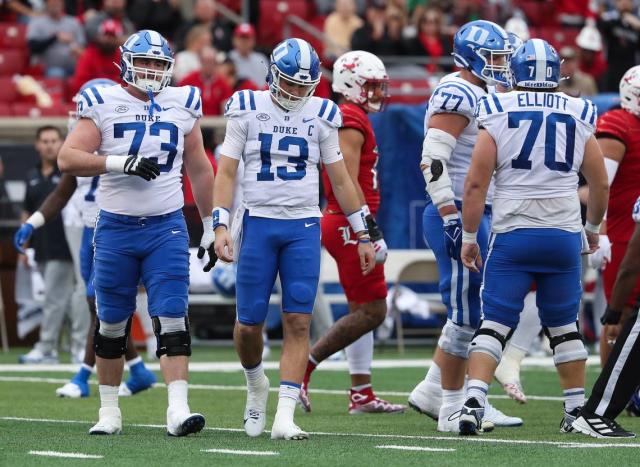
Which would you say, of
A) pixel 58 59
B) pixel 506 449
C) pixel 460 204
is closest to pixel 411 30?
pixel 58 59

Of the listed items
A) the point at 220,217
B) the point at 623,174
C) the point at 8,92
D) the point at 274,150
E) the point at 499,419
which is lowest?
the point at 499,419

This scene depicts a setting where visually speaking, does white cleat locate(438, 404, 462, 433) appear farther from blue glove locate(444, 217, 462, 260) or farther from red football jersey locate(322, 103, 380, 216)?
red football jersey locate(322, 103, 380, 216)

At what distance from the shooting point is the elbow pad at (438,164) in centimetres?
700

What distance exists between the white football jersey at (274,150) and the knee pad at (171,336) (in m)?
0.63

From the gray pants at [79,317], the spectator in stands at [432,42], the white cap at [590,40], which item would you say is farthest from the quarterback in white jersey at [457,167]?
the white cap at [590,40]

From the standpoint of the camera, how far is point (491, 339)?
660 cm

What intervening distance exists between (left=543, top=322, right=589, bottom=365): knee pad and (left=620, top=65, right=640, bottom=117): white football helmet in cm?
166

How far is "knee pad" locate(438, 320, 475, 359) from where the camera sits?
724 cm

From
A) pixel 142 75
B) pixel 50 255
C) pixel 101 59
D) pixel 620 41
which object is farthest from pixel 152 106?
pixel 620 41

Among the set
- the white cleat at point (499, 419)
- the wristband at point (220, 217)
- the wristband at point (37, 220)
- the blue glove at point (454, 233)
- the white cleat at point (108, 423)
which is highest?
the wristband at point (220, 217)

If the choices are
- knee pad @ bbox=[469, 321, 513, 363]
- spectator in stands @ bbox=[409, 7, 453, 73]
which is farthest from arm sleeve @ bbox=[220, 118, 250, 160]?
spectator in stands @ bbox=[409, 7, 453, 73]

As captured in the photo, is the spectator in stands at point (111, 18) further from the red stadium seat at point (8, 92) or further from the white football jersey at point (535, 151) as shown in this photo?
the white football jersey at point (535, 151)

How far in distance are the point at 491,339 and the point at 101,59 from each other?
932 cm

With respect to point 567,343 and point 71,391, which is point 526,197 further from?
point 71,391
